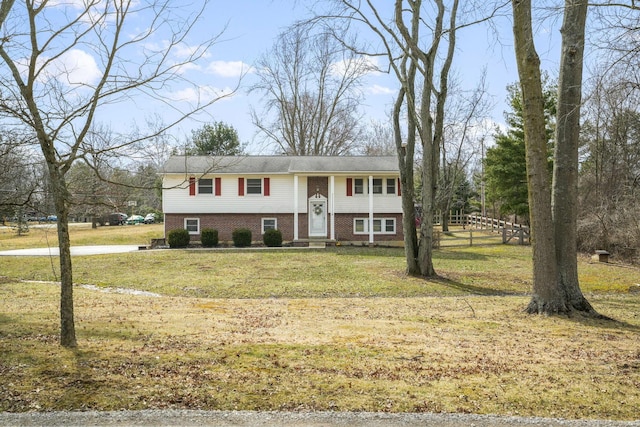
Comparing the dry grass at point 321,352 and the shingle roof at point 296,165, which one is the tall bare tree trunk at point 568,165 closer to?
the dry grass at point 321,352

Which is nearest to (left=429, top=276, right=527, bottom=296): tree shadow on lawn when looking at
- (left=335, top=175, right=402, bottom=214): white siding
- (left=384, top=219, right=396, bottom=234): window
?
(left=335, top=175, right=402, bottom=214): white siding

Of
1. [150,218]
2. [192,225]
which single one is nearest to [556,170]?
[192,225]

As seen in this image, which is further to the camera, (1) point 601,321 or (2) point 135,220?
(2) point 135,220

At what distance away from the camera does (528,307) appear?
998cm

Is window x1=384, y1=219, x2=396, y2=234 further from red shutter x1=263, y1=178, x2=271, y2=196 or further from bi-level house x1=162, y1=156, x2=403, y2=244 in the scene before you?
red shutter x1=263, y1=178, x2=271, y2=196

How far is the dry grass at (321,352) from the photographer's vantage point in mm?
4625

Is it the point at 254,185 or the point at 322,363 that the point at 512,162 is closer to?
the point at 254,185

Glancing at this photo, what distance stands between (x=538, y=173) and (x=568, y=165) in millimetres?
827

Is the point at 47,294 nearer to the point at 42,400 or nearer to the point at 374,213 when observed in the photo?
the point at 42,400

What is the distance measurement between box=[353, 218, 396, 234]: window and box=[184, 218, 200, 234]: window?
8.81m

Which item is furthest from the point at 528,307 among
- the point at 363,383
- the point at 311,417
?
the point at 311,417

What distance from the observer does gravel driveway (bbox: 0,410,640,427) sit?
13.4 ft

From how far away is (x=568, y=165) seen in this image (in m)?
10.0

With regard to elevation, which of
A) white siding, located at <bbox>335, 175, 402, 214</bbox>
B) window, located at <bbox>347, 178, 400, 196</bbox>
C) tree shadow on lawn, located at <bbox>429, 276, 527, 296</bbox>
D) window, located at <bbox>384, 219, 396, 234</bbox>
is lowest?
tree shadow on lawn, located at <bbox>429, 276, 527, 296</bbox>
